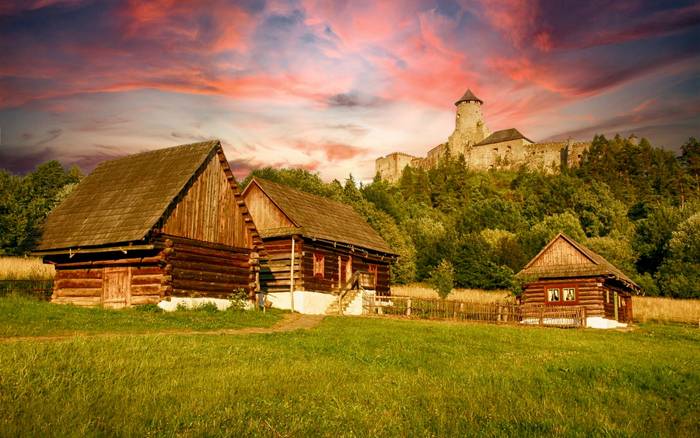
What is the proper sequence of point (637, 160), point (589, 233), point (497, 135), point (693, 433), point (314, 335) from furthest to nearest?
point (497, 135) < point (637, 160) < point (589, 233) < point (314, 335) < point (693, 433)

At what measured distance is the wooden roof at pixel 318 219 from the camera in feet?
119

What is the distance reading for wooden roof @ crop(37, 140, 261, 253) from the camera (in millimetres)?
26395

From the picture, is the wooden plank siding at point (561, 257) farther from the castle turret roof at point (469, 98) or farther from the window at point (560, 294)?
the castle turret roof at point (469, 98)

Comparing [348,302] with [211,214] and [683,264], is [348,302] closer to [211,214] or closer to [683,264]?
[211,214]

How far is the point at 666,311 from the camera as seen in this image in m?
51.6

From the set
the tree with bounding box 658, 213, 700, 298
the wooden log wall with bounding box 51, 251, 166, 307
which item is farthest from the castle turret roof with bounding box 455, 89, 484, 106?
the wooden log wall with bounding box 51, 251, 166, 307

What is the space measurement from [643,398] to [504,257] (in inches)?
2505

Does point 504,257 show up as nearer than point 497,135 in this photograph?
Yes

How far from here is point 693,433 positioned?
855 cm

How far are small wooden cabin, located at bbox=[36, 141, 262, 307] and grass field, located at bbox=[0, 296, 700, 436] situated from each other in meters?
9.10

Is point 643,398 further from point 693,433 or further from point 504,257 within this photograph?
point 504,257

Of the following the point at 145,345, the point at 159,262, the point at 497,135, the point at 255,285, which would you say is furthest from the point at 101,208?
the point at 497,135

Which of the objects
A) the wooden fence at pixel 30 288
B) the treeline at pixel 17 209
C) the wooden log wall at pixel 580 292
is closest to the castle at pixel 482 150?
the treeline at pixel 17 209

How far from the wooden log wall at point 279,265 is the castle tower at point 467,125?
129635 mm
